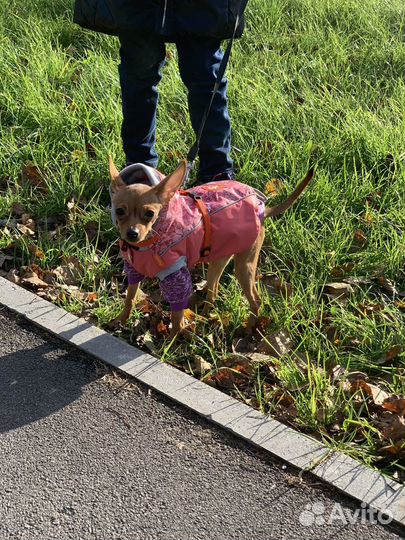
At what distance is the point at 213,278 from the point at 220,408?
78cm

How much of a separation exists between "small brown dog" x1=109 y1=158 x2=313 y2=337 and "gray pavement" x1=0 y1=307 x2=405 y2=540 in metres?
0.52

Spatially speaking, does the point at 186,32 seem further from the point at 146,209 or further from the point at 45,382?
the point at 45,382

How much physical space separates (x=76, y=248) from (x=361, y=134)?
2041 mm

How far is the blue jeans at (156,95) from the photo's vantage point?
13.3 feet

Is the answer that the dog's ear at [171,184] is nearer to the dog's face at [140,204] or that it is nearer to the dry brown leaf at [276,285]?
the dog's face at [140,204]

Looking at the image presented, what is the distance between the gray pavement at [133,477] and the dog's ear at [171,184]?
0.88m

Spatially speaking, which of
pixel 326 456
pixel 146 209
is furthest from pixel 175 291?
pixel 326 456

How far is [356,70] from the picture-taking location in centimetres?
598

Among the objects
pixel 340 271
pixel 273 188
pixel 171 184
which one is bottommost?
pixel 340 271

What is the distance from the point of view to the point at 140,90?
4.23 meters

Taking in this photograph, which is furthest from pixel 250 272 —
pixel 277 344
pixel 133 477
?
pixel 133 477

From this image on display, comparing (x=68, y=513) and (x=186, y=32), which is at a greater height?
(x=186, y=32)

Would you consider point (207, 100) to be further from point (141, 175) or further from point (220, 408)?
point (220, 408)

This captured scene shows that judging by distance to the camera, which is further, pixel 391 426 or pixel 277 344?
pixel 277 344
